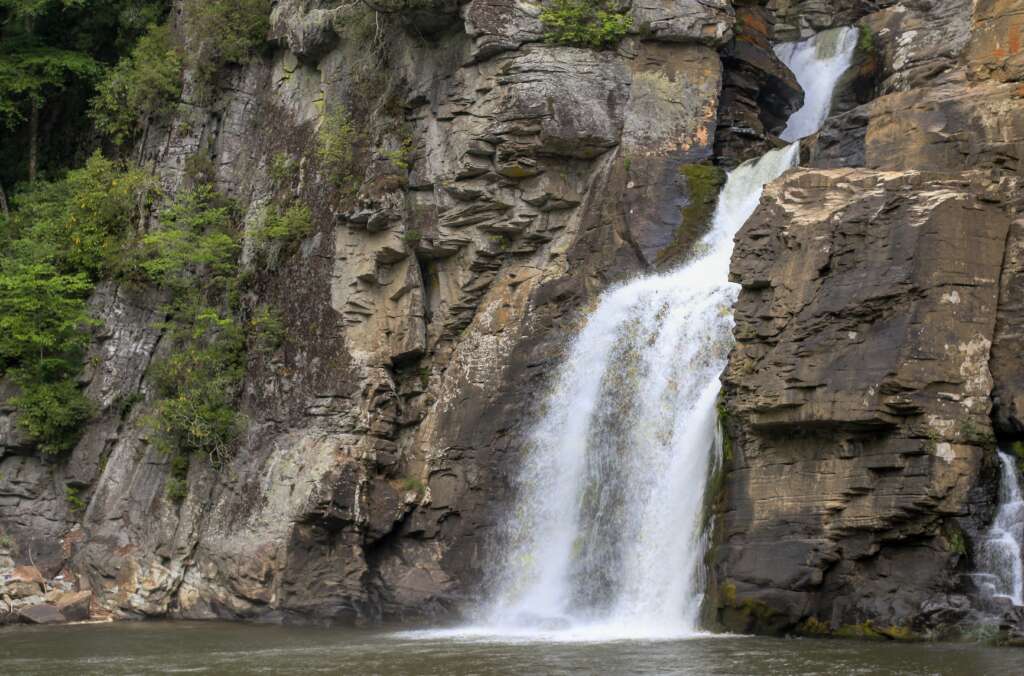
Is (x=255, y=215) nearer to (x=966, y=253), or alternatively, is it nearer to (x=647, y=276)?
(x=647, y=276)

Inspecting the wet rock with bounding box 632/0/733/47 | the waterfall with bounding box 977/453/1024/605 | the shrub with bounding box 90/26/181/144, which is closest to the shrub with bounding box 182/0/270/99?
the shrub with bounding box 90/26/181/144

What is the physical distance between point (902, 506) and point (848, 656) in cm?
232

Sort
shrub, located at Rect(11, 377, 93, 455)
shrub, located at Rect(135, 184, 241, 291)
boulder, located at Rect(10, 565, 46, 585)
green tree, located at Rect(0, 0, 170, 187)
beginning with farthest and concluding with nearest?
green tree, located at Rect(0, 0, 170, 187) → shrub, located at Rect(135, 184, 241, 291) → shrub, located at Rect(11, 377, 93, 455) → boulder, located at Rect(10, 565, 46, 585)

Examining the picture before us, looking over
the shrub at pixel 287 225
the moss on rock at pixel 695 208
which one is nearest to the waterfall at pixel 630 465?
the moss on rock at pixel 695 208

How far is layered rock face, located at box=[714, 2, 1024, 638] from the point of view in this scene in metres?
15.7

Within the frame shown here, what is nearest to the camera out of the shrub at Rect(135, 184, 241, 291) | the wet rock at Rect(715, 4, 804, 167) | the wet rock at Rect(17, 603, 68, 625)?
Result: the wet rock at Rect(17, 603, 68, 625)

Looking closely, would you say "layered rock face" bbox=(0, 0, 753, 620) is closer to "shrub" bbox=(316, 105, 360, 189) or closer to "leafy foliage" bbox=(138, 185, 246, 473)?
"shrub" bbox=(316, 105, 360, 189)

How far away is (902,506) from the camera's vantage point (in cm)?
1562

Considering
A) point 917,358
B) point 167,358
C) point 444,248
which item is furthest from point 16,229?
point 917,358

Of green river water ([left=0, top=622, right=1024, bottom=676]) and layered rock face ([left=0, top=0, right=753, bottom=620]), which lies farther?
layered rock face ([left=0, top=0, right=753, bottom=620])

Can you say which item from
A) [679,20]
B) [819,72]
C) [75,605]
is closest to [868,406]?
[679,20]

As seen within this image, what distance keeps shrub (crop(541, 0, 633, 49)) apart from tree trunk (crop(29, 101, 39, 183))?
13356mm

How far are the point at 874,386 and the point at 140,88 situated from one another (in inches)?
730

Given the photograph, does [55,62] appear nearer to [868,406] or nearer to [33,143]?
[33,143]
